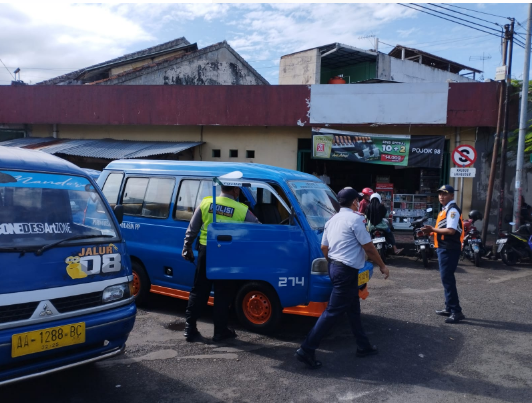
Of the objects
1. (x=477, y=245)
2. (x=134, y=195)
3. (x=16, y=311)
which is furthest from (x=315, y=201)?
(x=477, y=245)

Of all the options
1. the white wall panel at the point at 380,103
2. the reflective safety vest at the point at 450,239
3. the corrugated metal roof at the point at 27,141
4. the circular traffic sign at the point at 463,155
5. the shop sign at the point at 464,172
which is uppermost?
the white wall panel at the point at 380,103

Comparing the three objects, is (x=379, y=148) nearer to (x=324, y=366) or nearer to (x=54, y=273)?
(x=324, y=366)

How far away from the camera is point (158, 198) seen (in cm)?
621

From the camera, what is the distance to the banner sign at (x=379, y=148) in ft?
40.4

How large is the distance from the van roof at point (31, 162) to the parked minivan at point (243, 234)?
481 mm

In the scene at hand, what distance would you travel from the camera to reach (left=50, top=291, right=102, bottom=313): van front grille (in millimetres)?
3447

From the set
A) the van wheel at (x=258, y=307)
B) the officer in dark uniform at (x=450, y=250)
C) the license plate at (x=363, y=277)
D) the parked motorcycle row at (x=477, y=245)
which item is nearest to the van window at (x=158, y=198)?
the van wheel at (x=258, y=307)

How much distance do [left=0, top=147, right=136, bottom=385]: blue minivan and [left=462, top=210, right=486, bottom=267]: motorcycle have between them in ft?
26.3

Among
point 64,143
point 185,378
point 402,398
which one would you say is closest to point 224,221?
point 185,378

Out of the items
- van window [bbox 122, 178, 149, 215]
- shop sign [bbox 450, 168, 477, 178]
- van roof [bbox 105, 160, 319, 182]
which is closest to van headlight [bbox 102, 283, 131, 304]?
van roof [bbox 105, 160, 319, 182]

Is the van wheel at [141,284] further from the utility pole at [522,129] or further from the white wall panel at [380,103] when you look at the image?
the utility pole at [522,129]

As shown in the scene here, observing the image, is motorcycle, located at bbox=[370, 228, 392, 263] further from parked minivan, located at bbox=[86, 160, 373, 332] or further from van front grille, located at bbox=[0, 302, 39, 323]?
van front grille, located at bbox=[0, 302, 39, 323]

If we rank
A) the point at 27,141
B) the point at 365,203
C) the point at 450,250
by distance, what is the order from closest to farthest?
the point at 450,250 < the point at 365,203 < the point at 27,141

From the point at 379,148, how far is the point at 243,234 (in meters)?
8.50
